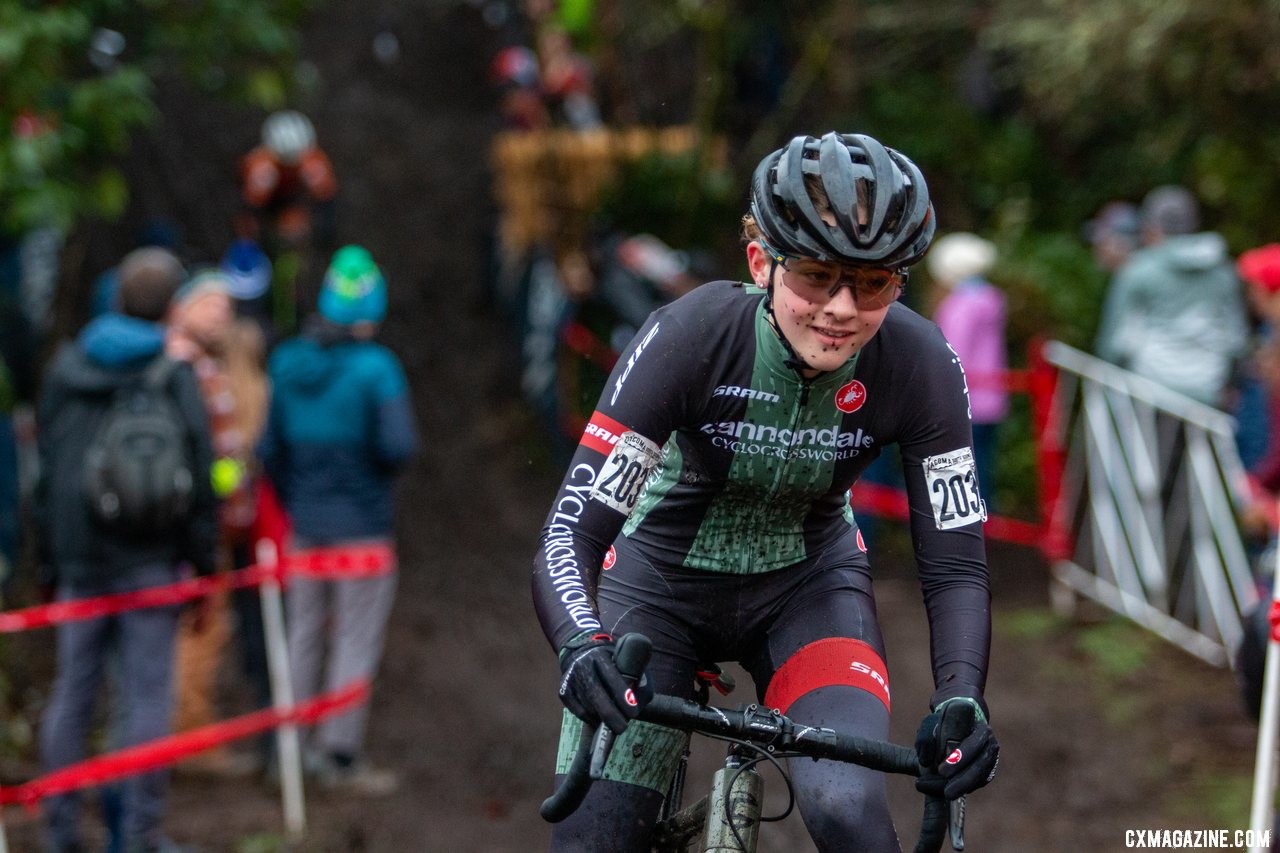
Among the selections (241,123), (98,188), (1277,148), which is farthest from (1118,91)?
(241,123)

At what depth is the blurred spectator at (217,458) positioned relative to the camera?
7125 mm

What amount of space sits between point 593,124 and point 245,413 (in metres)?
7.97

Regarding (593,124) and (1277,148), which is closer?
(1277,148)

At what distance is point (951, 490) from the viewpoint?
11.8ft

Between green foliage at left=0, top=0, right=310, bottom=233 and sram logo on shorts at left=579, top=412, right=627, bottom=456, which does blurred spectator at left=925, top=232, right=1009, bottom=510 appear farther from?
sram logo on shorts at left=579, top=412, right=627, bottom=456

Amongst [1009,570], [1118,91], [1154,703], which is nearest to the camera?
[1154,703]

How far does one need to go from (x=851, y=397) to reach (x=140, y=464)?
3.61m

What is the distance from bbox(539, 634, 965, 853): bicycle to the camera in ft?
9.85

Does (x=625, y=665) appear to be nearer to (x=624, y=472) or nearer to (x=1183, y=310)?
(x=624, y=472)

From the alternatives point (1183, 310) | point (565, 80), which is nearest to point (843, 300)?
point (1183, 310)

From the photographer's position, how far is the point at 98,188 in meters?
8.59

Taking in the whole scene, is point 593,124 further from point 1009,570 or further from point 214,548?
point 214,548

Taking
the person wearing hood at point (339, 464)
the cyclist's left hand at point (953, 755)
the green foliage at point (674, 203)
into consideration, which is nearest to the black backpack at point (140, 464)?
the person wearing hood at point (339, 464)

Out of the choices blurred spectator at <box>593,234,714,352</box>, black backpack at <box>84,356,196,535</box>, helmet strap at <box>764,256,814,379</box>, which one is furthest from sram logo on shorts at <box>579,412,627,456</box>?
blurred spectator at <box>593,234,714,352</box>
